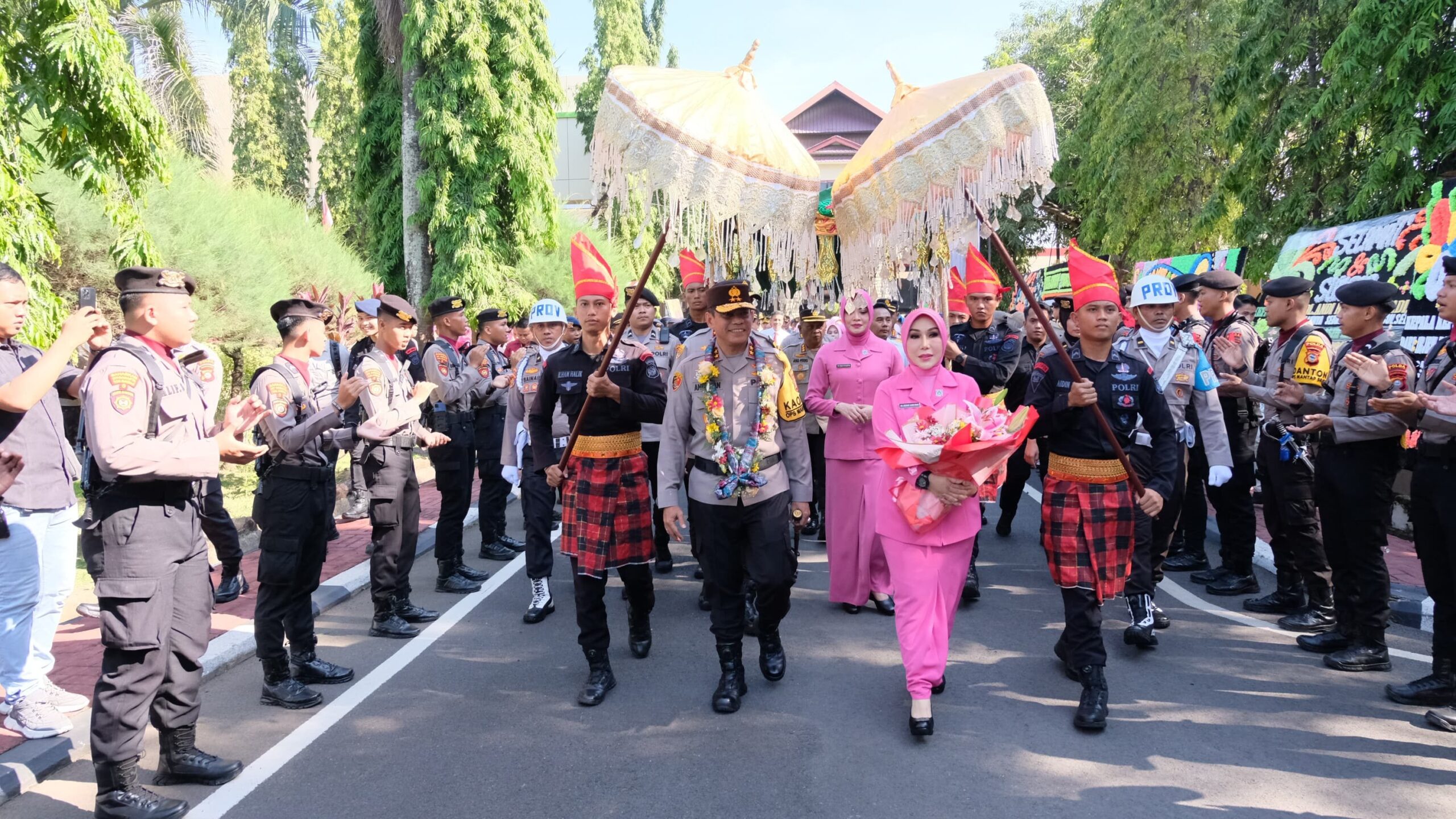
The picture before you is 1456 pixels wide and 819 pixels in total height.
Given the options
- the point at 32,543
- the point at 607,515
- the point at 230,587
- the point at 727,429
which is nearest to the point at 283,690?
the point at 32,543

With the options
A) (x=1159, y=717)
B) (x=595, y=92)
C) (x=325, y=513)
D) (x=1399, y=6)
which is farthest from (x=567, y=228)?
(x=1159, y=717)

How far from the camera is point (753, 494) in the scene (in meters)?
4.62

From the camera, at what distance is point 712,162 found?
14.9 feet

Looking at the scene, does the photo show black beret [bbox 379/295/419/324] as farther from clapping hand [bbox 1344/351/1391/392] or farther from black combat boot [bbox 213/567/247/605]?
clapping hand [bbox 1344/351/1391/392]

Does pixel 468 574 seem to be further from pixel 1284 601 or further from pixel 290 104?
pixel 290 104

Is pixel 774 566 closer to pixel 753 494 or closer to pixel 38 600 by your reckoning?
pixel 753 494

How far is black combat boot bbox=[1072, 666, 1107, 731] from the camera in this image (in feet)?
14.1

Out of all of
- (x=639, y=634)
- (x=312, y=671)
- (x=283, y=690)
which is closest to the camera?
(x=283, y=690)

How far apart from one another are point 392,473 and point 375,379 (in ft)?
1.94

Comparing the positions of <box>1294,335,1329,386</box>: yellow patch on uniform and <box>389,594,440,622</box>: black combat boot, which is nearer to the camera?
<box>1294,335,1329,386</box>: yellow patch on uniform

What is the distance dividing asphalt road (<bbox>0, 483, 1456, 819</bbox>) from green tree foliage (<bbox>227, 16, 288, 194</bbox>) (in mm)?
30342

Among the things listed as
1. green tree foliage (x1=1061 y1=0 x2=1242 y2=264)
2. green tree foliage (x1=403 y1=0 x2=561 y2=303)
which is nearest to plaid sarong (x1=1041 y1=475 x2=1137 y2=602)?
green tree foliage (x1=403 y1=0 x2=561 y2=303)

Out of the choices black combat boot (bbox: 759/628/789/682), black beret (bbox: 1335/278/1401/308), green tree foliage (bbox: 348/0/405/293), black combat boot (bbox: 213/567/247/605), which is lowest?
black combat boot (bbox: 759/628/789/682)

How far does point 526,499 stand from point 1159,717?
4.16 meters
